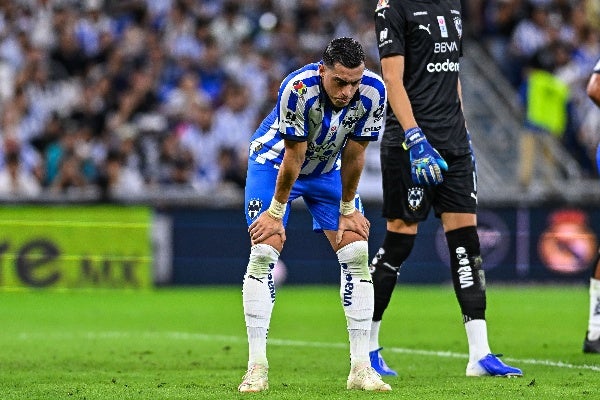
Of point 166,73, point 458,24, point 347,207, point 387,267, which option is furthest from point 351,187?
point 166,73

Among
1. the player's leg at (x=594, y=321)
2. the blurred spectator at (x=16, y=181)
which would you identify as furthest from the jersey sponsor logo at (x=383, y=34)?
the blurred spectator at (x=16, y=181)

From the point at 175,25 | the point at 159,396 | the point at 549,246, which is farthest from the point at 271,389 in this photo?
the point at 175,25

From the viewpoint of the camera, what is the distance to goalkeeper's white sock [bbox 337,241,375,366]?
7.45 m

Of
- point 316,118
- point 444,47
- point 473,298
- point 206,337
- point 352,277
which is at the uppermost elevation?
point 444,47

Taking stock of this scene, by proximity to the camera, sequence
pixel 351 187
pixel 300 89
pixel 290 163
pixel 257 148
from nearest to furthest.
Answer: pixel 300 89
pixel 290 163
pixel 351 187
pixel 257 148

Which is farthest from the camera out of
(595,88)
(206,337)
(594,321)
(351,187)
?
(206,337)

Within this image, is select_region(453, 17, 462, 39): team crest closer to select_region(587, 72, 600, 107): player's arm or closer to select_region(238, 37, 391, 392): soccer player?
select_region(587, 72, 600, 107): player's arm

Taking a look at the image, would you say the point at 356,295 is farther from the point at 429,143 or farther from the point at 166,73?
the point at 166,73

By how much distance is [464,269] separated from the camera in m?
8.51

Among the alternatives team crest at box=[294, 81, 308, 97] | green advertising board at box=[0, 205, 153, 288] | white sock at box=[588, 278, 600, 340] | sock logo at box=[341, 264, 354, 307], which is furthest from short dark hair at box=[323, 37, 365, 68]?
green advertising board at box=[0, 205, 153, 288]

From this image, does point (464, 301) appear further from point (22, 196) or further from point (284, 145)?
point (22, 196)

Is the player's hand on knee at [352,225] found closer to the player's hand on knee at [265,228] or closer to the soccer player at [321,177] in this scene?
the soccer player at [321,177]

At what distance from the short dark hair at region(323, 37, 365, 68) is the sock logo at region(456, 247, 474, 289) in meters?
2.05

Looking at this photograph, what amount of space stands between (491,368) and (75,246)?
11990 mm
